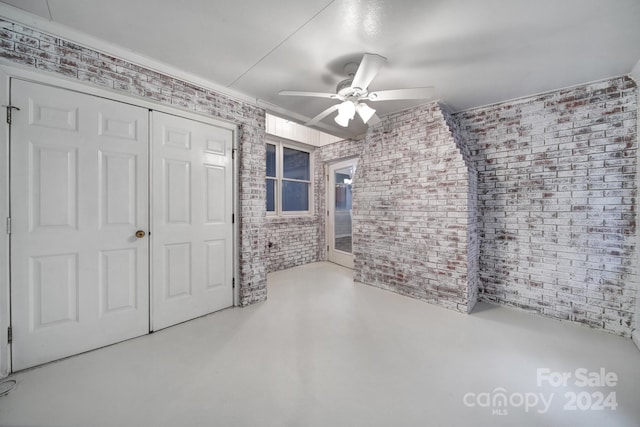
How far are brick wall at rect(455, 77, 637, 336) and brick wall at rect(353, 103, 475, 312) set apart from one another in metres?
0.53

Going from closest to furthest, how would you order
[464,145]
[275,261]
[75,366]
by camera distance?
[75,366]
[464,145]
[275,261]

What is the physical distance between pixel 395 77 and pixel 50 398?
3.99 m

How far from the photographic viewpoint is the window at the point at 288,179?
5.04 m

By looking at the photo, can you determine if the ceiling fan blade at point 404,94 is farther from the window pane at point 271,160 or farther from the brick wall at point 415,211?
the window pane at point 271,160

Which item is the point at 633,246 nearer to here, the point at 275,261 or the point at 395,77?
the point at 395,77

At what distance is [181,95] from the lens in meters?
2.61

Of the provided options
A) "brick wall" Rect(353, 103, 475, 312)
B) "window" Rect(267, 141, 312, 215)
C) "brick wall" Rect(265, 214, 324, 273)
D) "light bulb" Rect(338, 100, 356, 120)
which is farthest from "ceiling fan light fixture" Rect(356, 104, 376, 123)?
"brick wall" Rect(265, 214, 324, 273)

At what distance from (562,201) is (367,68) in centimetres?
286

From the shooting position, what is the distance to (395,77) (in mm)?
2609

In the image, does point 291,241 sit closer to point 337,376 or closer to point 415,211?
point 415,211

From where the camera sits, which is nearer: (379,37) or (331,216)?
(379,37)

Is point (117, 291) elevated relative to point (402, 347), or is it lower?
elevated

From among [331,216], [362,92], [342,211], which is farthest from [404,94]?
[331,216]

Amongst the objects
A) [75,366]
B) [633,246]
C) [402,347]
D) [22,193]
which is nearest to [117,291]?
[75,366]
